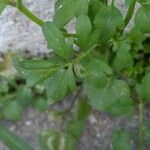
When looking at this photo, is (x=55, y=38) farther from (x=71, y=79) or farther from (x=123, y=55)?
(x=123, y=55)

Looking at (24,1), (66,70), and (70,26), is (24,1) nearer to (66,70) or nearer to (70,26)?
(70,26)

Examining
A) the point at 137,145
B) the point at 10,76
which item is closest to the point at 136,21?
the point at 137,145

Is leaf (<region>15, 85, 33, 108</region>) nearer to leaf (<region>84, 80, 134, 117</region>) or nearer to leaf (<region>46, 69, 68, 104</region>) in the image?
leaf (<region>84, 80, 134, 117</region>)

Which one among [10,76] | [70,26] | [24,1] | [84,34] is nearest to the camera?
[84,34]

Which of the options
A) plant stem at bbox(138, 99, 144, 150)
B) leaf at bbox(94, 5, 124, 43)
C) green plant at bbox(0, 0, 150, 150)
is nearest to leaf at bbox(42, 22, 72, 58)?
→ green plant at bbox(0, 0, 150, 150)

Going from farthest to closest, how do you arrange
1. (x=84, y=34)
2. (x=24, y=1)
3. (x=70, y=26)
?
(x=70, y=26)
(x=24, y=1)
(x=84, y=34)

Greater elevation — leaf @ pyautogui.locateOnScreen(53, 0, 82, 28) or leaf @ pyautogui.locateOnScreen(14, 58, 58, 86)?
leaf @ pyautogui.locateOnScreen(53, 0, 82, 28)

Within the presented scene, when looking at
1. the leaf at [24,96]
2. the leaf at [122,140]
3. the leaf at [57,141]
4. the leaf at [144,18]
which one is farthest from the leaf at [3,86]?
the leaf at [144,18]
